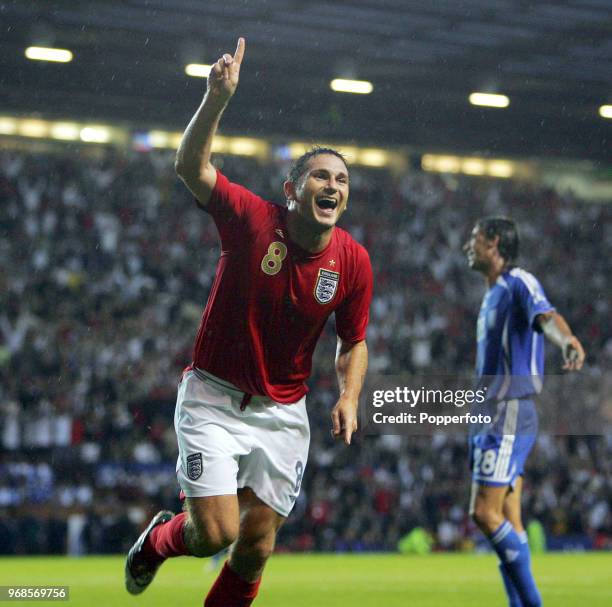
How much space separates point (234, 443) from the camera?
15.7 ft

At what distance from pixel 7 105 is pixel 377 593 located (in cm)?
1584

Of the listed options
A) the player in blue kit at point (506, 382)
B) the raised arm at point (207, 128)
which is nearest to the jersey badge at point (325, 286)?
the raised arm at point (207, 128)

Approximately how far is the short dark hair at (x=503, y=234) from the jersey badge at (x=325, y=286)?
197cm

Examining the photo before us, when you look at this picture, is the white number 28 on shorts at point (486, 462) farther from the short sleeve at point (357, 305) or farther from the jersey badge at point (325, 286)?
the jersey badge at point (325, 286)

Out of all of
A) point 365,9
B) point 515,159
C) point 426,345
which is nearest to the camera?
point 365,9

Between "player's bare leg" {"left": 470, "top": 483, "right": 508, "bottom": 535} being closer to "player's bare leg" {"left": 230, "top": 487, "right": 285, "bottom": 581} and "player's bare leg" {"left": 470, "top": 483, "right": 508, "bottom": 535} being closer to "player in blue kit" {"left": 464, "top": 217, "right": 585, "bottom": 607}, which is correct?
"player in blue kit" {"left": 464, "top": 217, "right": 585, "bottom": 607}

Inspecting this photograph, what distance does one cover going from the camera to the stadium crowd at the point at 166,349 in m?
14.8

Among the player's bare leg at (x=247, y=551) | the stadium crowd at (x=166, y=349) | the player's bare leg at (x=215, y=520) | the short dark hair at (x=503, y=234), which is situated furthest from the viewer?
the stadium crowd at (x=166, y=349)

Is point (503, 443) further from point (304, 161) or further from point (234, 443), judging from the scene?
point (304, 161)

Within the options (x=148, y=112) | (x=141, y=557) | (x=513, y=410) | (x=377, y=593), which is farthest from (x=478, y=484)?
(x=148, y=112)

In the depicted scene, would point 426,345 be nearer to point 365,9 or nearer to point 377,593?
point 365,9

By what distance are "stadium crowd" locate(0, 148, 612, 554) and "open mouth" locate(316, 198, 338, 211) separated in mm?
10412

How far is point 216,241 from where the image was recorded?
20.6 meters

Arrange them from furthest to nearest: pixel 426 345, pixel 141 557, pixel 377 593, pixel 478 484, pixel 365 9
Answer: pixel 426 345 → pixel 365 9 → pixel 377 593 → pixel 478 484 → pixel 141 557
